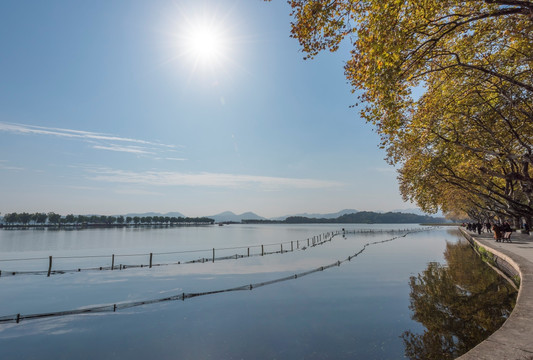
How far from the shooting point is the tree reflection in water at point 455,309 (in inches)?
383

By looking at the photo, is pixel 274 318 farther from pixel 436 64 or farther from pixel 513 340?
pixel 436 64

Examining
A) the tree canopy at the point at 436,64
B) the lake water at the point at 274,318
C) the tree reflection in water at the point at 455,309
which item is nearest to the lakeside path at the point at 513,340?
the tree reflection in water at the point at 455,309

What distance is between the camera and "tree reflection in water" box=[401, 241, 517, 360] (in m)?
9.73

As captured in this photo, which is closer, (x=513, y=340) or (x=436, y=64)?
(x=513, y=340)

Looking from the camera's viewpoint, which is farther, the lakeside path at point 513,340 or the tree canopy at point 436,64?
the tree canopy at point 436,64

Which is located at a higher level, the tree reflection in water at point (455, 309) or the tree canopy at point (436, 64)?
the tree canopy at point (436, 64)

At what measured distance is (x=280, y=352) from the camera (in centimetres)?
995

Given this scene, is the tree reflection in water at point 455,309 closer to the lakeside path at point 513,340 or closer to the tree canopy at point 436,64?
the lakeside path at point 513,340

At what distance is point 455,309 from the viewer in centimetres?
1334

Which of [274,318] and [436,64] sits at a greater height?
[436,64]

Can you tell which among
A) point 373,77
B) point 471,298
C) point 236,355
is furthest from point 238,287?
point 373,77

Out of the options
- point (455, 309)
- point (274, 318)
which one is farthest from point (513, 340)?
point (274, 318)

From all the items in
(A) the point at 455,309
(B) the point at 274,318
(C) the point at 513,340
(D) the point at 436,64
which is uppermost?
(D) the point at 436,64

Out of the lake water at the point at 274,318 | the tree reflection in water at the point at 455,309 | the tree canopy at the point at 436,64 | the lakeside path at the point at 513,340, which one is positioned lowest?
the lake water at the point at 274,318
